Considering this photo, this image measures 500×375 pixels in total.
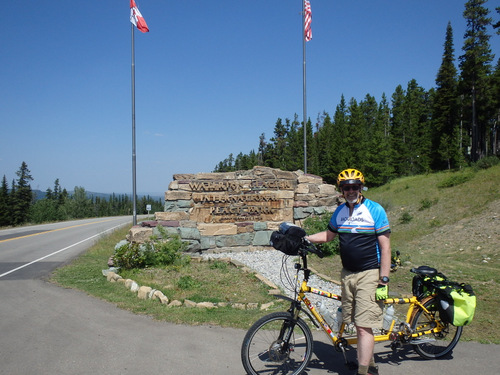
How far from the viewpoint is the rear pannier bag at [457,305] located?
12.2 ft

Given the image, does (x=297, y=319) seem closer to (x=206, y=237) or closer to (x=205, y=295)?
(x=205, y=295)

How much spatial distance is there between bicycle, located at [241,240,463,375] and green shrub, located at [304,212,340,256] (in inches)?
244

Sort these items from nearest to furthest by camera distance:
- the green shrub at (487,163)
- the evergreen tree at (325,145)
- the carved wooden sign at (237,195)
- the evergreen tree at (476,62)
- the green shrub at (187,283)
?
1. the green shrub at (187,283)
2. the carved wooden sign at (237,195)
3. the green shrub at (487,163)
4. the evergreen tree at (476,62)
5. the evergreen tree at (325,145)

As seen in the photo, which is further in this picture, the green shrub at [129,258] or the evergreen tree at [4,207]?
the evergreen tree at [4,207]

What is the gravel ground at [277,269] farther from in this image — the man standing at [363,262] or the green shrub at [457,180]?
the green shrub at [457,180]

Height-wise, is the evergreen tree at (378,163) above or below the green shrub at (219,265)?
above

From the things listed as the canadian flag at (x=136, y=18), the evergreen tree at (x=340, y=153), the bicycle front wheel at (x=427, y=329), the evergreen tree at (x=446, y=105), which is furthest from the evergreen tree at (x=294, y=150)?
the bicycle front wheel at (x=427, y=329)

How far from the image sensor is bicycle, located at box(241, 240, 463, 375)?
11.2 ft

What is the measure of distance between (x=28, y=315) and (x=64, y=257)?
6.66 m

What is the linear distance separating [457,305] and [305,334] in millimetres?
1670

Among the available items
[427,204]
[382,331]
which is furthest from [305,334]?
[427,204]

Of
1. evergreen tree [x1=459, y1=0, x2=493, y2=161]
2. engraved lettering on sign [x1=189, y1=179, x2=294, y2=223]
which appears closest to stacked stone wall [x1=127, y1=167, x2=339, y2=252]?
engraved lettering on sign [x1=189, y1=179, x2=294, y2=223]

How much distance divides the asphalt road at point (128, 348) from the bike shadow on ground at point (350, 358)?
0.04 ft

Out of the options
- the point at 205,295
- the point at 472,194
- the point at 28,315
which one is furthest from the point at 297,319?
the point at 472,194
